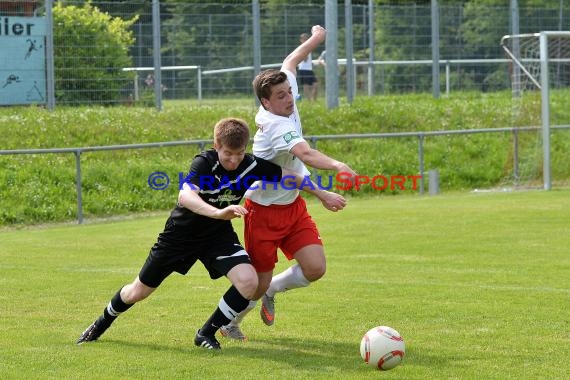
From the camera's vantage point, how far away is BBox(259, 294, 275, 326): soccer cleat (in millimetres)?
8086

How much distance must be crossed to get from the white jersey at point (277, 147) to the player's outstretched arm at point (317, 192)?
101 millimetres

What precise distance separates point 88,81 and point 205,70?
2.66 metres

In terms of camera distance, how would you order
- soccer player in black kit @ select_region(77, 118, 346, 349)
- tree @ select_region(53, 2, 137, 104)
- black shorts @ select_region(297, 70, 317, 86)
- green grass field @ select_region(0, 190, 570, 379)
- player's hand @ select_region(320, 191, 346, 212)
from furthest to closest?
black shorts @ select_region(297, 70, 317, 86)
tree @ select_region(53, 2, 137, 104)
player's hand @ select_region(320, 191, 346, 212)
soccer player in black kit @ select_region(77, 118, 346, 349)
green grass field @ select_region(0, 190, 570, 379)

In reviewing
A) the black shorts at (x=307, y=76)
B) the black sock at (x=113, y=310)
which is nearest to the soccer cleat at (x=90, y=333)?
the black sock at (x=113, y=310)

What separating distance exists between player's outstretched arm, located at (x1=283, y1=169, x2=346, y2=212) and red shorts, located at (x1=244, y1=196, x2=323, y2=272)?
0.22m

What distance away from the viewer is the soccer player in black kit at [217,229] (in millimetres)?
7281

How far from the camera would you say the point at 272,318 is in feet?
26.6

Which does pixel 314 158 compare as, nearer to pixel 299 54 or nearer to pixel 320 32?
pixel 299 54

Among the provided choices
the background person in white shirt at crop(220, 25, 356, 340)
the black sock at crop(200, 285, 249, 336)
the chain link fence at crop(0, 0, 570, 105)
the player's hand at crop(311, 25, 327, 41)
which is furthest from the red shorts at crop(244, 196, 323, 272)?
the chain link fence at crop(0, 0, 570, 105)

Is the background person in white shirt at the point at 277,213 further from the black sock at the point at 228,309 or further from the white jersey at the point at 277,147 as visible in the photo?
the black sock at the point at 228,309

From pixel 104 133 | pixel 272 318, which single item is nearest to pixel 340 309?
pixel 272 318

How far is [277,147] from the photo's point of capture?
770cm

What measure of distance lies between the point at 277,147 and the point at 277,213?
0.49m

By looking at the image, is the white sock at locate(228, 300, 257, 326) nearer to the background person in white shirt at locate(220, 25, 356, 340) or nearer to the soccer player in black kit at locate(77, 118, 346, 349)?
the background person in white shirt at locate(220, 25, 356, 340)
